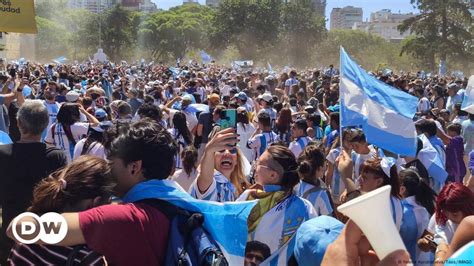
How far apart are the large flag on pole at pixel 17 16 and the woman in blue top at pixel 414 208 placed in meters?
7.14

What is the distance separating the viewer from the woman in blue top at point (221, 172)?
3.25m

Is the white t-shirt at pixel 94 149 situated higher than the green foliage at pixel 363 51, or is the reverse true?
the white t-shirt at pixel 94 149

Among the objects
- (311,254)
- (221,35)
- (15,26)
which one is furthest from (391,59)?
(311,254)

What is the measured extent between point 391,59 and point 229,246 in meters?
87.9

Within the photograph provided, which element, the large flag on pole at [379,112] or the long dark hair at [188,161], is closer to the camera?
the long dark hair at [188,161]

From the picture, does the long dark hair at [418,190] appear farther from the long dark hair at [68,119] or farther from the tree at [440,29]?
the tree at [440,29]

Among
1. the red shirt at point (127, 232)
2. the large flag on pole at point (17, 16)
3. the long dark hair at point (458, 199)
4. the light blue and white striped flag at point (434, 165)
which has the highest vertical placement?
the large flag on pole at point (17, 16)

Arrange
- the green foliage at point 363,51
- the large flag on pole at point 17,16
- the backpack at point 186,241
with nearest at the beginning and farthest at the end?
the backpack at point 186,241 < the large flag on pole at point 17,16 < the green foliage at point 363,51

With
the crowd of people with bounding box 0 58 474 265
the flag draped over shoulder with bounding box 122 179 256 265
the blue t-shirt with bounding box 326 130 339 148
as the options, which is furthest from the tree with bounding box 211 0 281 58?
the flag draped over shoulder with bounding box 122 179 256 265

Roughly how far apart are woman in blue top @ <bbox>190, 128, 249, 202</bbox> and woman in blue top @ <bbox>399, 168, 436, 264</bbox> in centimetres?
130

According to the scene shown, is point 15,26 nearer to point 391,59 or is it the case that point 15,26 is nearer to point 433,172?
point 433,172

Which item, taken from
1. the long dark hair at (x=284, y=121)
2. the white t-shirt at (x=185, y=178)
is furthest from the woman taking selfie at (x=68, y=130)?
the long dark hair at (x=284, y=121)

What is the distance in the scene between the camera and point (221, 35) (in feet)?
238

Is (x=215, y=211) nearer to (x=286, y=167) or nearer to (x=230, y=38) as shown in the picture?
(x=286, y=167)
